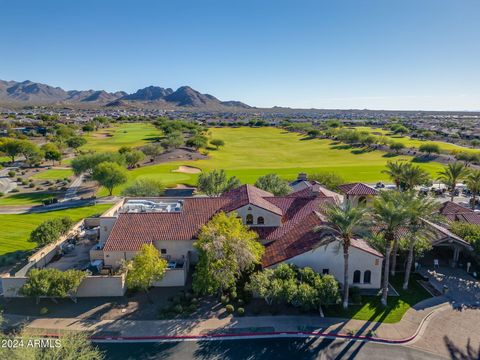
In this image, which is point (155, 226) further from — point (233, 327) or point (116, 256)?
point (233, 327)

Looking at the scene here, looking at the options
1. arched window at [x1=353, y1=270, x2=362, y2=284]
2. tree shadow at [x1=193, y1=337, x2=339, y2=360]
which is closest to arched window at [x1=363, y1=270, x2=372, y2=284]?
arched window at [x1=353, y1=270, x2=362, y2=284]

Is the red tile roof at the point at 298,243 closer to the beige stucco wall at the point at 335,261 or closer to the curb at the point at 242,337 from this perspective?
the beige stucco wall at the point at 335,261

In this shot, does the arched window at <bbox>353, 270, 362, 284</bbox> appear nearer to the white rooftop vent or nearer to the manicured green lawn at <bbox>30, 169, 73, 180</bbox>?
the white rooftop vent

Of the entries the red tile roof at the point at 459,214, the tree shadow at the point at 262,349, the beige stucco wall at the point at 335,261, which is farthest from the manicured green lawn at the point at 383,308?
the red tile roof at the point at 459,214

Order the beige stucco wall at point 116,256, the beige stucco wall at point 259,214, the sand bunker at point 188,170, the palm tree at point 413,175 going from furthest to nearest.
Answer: the sand bunker at point 188,170
the palm tree at point 413,175
the beige stucco wall at point 259,214
the beige stucco wall at point 116,256

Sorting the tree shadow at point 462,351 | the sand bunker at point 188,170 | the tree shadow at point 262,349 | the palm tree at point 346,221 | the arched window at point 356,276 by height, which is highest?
the palm tree at point 346,221

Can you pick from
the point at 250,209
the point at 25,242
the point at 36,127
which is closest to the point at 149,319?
the point at 250,209

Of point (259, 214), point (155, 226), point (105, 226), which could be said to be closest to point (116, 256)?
point (155, 226)
